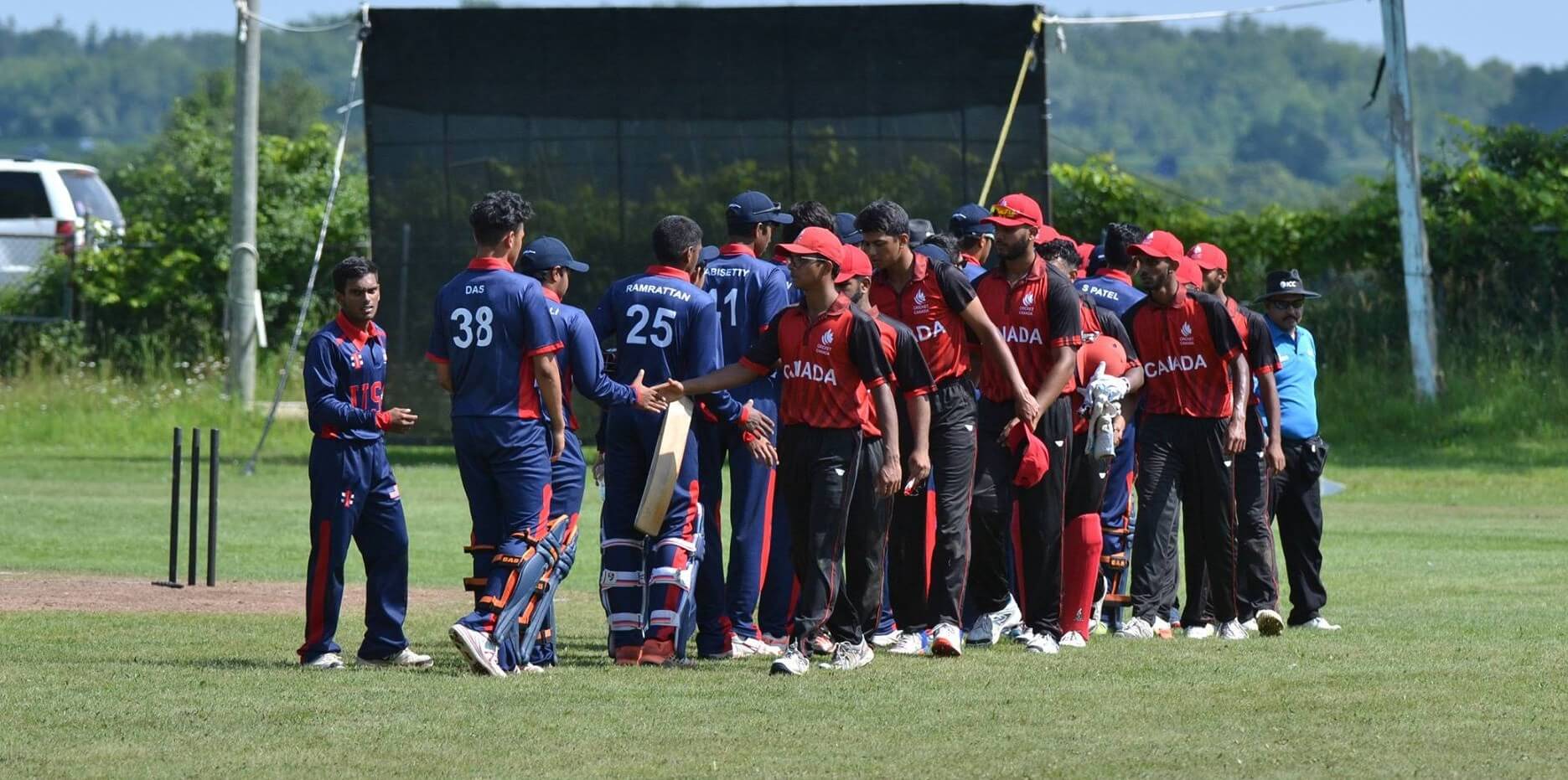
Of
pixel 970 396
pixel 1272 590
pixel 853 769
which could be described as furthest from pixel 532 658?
pixel 1272 590

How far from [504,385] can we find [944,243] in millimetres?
2762

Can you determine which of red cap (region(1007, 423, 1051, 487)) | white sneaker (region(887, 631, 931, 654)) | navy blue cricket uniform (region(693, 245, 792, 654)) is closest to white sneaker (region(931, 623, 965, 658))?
white sneaker (region(887, 631, 931, 654))

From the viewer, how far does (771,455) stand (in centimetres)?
959

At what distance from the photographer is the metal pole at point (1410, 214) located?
26125 millimetres

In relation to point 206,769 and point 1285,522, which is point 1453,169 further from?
point 206,769

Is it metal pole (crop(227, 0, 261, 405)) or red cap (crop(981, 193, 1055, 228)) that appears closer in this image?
red cap (crop(981, 193, 1055, 228))

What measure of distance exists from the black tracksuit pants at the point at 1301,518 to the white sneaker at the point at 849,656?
3.33m

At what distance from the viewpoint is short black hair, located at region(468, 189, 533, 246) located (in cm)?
970

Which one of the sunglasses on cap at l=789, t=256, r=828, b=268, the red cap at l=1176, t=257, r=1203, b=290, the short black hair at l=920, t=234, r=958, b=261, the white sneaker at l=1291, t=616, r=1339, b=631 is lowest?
the white sneaker at l=1291, t=616, r=1339, b=631

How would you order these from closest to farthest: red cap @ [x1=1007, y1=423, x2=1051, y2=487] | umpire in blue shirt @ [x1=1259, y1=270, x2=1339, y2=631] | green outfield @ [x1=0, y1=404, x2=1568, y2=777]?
green outfield @ [x1=0, y1=404, x2=1568, y2=777]
red cap @ [x1=1007, y1=423, x2=1051, y2=487]
umpire in blue shirt @ [x1=1259, y1=270, x2=1339, y2=631]

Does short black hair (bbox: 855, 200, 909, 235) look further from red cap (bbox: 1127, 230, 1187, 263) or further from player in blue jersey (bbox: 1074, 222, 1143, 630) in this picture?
player in blue jersey (bbox: 1074, 222, 1143, 630)

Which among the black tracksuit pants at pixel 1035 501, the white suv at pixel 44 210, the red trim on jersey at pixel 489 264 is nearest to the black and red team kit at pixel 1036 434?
the black tracksuit pants at pixel 1035 501

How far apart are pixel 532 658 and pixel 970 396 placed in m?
2.29

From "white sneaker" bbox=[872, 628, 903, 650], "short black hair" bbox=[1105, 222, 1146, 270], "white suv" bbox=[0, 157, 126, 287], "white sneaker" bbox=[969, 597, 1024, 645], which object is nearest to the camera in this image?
"white sneaker" bbox=[872, 628, 903, 650]
